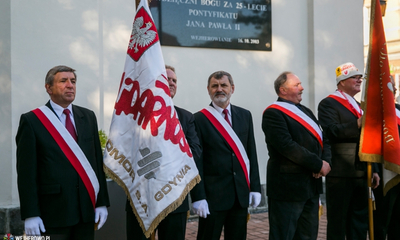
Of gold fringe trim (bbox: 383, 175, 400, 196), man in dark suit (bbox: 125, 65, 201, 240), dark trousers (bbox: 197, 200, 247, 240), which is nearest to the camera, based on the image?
man in dark suit (bbox: 125, 65, 201, 240)

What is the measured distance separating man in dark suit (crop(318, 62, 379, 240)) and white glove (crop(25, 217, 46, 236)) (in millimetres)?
2786

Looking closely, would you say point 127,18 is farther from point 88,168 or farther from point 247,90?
point 88,168

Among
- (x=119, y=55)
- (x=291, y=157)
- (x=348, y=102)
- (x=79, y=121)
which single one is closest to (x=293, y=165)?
(x=291, y=157)

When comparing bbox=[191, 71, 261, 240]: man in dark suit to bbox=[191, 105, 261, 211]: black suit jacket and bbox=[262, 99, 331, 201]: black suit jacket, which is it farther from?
bbox=[262, 99, 331, 201]: black suit jacket

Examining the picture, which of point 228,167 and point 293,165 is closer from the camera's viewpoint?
point 228,167

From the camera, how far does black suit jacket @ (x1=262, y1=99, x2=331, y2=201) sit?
12.9ft

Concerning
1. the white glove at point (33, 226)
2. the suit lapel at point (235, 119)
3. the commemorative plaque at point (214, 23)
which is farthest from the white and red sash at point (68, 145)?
the commemorative plaque at point (214, 23)

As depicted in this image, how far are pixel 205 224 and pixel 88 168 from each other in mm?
1163

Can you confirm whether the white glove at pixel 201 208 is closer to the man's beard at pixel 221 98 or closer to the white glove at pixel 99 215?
the white glove at pixel 99 215

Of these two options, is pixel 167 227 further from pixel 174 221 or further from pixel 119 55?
pixel 119 55

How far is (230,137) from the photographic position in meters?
3.88

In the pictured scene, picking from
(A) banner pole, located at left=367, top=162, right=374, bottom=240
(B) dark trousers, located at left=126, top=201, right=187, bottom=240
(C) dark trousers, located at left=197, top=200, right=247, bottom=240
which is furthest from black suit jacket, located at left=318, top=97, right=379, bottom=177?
(B) dark trousers, located at left=126, top=201, right=187, bottom=240

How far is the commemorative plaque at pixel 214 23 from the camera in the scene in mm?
6336

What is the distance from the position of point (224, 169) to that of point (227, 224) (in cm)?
48
